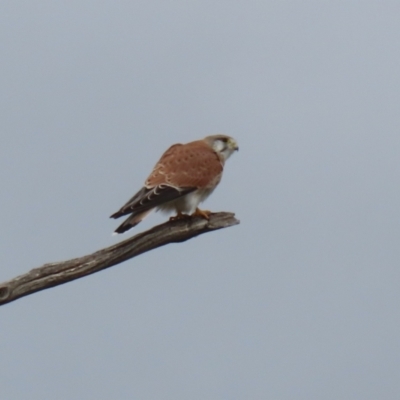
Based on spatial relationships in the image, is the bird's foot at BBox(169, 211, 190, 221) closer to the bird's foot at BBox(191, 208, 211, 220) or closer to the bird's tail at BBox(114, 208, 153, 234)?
the bird's foot at BBox(191, 208, 211, 220)

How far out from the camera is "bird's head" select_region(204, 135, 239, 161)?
8.27m

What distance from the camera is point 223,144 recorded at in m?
8.36

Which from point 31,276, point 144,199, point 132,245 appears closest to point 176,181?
point 144,199

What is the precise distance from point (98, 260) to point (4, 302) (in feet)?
2.06

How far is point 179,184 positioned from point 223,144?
1137mm

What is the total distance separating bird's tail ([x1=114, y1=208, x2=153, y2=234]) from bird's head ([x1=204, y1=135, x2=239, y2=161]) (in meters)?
1.45

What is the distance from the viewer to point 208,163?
772cm

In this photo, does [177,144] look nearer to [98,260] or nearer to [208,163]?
[208,163]

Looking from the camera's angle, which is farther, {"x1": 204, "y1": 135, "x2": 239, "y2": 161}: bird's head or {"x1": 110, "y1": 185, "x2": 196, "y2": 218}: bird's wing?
{"x1": 204, "y1": 135, "x2": 239, "y2": 161}: bird's head

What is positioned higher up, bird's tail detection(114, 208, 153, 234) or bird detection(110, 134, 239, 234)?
bird detection(110, 134, 239, 234)

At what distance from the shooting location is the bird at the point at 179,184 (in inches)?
272

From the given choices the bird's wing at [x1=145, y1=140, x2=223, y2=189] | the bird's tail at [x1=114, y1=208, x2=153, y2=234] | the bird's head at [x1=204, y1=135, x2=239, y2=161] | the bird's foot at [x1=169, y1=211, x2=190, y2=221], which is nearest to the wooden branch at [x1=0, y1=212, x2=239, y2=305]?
the bird's tail at [x1=114, y1=208, x2=153, y2=234]

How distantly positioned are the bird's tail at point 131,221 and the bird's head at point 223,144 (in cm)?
145

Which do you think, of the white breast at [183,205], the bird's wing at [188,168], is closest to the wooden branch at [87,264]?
the white breast at [183,205]
